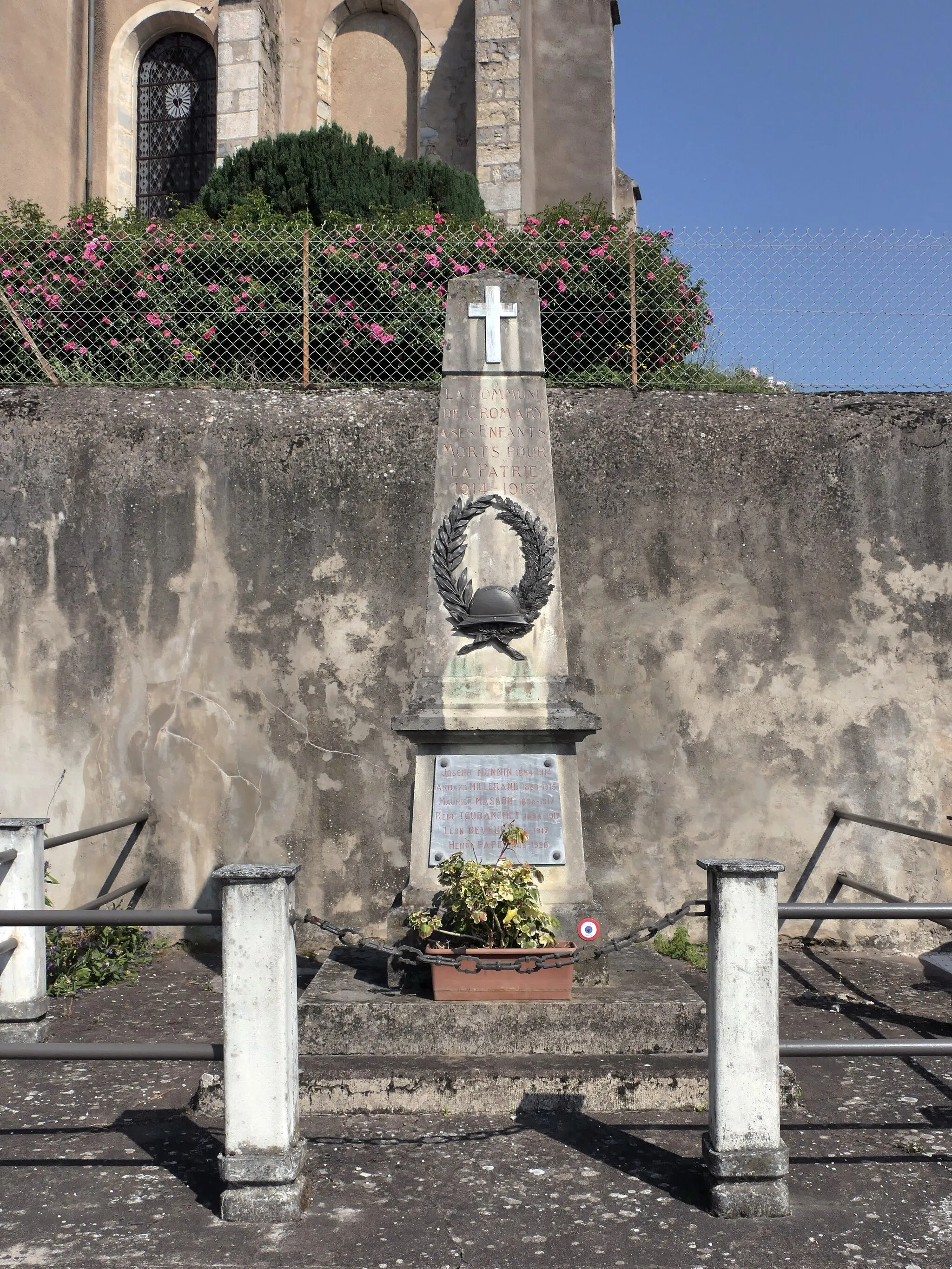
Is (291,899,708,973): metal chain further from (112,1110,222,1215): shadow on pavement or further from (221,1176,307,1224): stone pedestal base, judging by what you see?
(221,1176,307,1224): stone pedestal base

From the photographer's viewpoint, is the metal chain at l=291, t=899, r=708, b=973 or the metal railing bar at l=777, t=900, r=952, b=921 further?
the metal chain at l=291, t=899, r=708, b=973

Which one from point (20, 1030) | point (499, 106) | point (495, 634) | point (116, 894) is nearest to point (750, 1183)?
point (495, 634)

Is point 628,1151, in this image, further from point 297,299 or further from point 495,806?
point 297,299

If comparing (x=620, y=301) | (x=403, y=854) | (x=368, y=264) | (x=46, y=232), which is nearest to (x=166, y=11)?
(x=46, y=232)

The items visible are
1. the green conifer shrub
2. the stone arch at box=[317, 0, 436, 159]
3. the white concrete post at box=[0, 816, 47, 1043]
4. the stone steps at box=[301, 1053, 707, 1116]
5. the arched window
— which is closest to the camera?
the stone steps at box=[301, 1053, 707, 1116]

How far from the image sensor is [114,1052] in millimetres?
3465

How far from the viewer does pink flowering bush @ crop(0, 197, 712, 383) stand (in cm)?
827

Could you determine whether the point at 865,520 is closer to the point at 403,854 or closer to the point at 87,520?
the point at 403,854

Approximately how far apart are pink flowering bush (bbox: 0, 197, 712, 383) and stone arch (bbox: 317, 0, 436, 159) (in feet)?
20.2

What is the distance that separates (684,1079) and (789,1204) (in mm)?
829

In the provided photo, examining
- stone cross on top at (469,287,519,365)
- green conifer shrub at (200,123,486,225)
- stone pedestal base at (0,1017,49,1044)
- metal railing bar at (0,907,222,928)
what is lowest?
stone pedestal base at (0,1017,49,1044)

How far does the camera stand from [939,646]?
717 cm

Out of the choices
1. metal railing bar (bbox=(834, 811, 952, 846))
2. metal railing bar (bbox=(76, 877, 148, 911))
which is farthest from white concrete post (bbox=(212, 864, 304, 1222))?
metal railing bar (bbox=(834, 811, 952, 846))

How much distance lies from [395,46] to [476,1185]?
14083 mm
